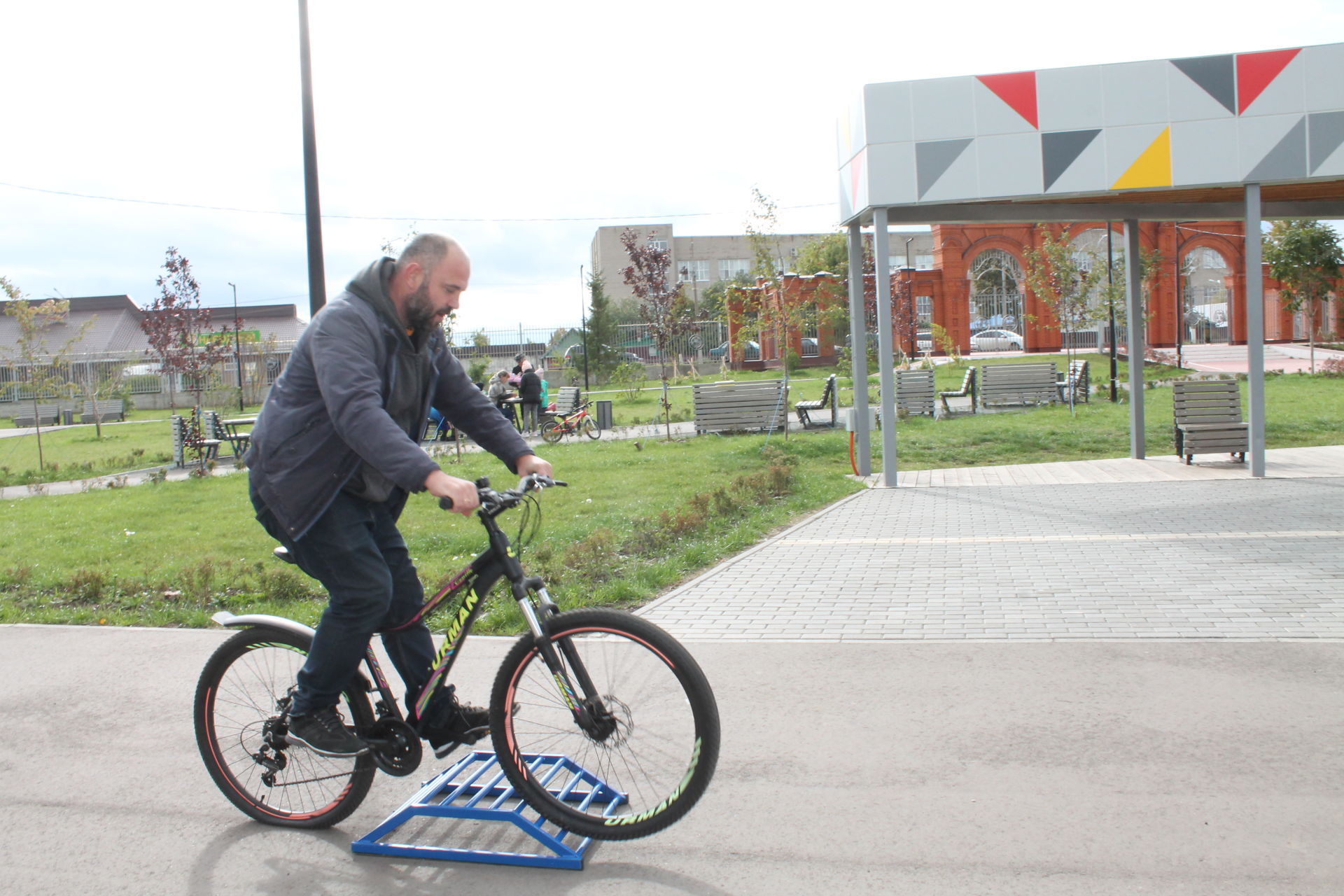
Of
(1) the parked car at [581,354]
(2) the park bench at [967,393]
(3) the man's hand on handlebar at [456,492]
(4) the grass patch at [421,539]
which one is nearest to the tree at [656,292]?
(2) the park bench at [967,393]

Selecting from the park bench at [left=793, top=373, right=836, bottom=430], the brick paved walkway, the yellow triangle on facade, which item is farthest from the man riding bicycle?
the park bench at [left=793, top=373, right=836, bottom=430]

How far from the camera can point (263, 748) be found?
3824 millimetres

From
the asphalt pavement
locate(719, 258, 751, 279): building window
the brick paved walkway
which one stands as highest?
locate(719, 258, 751, 279): building window

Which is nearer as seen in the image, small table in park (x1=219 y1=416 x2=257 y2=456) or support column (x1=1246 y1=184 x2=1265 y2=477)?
support column (x1=1246 y1=184 x2=1265 y2=477)

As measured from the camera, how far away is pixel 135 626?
22.3ft

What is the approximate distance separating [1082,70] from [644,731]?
34.3 feet

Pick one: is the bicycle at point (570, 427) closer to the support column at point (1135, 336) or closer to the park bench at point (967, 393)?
the park bench at point (967, 393)

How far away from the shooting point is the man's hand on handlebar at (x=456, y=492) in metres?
3.03

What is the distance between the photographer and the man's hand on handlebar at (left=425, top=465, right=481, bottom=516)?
119 inches

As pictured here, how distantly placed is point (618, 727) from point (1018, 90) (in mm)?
10191

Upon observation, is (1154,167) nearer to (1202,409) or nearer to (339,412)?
(1202,409)

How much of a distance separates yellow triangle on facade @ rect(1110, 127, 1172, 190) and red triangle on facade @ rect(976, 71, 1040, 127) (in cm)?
111

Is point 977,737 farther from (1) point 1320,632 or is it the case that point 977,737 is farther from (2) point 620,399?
(2) point 620,399

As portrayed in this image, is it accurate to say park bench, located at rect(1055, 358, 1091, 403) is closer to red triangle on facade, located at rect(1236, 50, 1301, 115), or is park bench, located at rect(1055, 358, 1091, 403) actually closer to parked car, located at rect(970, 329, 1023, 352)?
red triangle on facade, located at rect(1236, 50, 1301, 115)
